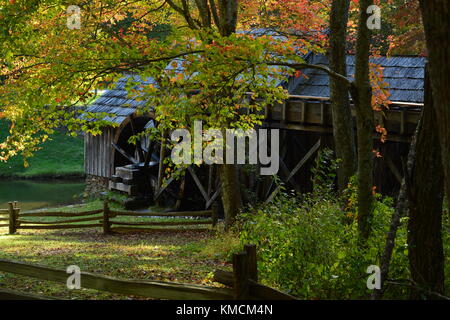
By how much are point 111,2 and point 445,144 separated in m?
10.9

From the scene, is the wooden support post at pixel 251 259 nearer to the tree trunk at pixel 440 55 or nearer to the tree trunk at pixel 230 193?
the tree trunk at pixel 440 55

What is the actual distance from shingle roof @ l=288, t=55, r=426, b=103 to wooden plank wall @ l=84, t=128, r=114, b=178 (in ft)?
31.3

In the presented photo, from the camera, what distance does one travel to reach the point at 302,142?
18.3m

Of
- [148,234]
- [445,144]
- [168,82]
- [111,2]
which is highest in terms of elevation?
[111,2]

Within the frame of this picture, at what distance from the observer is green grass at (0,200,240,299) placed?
9.01 meters

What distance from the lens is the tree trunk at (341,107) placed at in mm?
10594

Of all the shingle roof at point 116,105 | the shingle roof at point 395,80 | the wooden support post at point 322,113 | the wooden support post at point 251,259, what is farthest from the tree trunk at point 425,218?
the shingle roof at point 116,105

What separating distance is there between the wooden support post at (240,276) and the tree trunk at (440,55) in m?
2.08

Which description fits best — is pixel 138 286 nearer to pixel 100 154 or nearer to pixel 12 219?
pixel 12 219

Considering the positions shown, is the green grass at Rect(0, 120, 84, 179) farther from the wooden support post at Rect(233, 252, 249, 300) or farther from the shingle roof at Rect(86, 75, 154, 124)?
the wooden support post at Rect(233, 252, 249, 300)

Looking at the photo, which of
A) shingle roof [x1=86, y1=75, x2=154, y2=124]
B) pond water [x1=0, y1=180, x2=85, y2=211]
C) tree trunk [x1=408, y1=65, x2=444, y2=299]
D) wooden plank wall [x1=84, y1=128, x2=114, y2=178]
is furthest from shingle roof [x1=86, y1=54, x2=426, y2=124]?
pond water [x1=0, y1=180, x2=85, y2=211]

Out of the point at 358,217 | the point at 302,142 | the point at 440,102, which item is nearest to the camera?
the point at 440,102

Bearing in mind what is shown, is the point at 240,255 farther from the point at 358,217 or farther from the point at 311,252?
the point at 358,217
